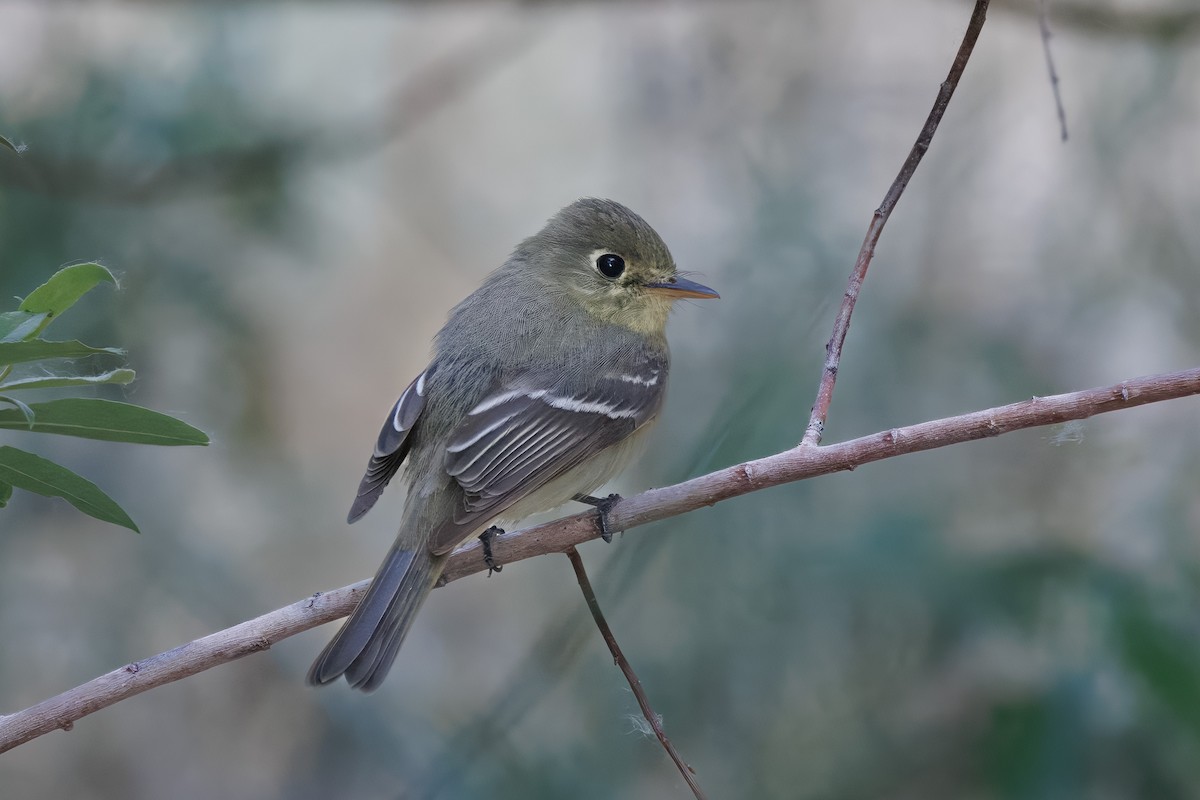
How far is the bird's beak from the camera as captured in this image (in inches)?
141

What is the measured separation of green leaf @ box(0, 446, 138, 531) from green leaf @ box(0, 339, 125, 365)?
0.23 metres

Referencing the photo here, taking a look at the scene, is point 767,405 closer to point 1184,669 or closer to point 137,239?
point 1184,669

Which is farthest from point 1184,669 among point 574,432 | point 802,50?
point 802,50

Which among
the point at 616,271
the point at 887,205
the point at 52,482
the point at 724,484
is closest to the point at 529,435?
the point at 616,271

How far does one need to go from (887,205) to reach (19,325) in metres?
1.64

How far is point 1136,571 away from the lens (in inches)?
127

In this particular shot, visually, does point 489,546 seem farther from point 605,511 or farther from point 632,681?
point 632,681

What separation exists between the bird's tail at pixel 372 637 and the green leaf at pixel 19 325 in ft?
4.02

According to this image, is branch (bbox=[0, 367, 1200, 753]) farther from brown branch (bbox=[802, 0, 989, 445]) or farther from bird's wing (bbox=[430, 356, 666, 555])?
bird's wing (bbox=[430, 356, 666, 555])

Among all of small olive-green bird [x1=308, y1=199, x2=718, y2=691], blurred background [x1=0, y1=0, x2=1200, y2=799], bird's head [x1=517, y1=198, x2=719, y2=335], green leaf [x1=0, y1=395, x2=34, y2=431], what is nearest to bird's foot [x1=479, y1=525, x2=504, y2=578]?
small olive-green bird [x1=308, y1=199, x2=718, y2=691]

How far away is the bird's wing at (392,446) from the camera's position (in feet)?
11.0

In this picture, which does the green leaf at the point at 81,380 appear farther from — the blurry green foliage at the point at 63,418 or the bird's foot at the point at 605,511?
the bird's foot at the point at 605,511

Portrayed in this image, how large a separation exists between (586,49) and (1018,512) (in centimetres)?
325

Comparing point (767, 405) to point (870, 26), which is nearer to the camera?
point (767, 405)
